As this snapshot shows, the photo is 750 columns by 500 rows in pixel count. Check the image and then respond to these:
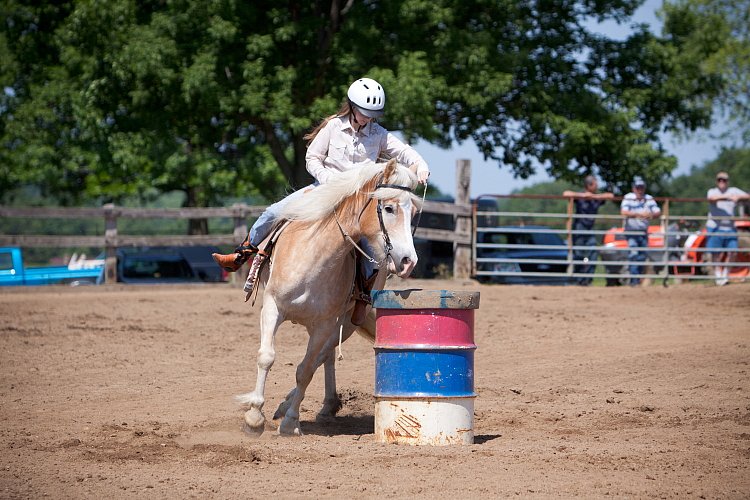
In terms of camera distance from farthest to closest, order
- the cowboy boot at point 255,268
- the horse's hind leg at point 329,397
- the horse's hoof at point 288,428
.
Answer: the horse's hind leg at point 329,397
the cowboy boot at point 255,268
the horse's hoof at point 288,428

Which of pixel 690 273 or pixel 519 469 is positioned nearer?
pixel 519 469

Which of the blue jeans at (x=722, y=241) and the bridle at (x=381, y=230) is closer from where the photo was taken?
the bridle at (x=381, y=230)

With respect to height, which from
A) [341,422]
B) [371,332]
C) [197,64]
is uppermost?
[197,64]

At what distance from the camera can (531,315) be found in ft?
44.2

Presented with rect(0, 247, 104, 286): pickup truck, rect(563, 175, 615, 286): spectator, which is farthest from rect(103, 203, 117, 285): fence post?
rect(563, 175, 615, 286): spectator

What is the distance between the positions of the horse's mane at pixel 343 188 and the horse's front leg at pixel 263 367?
0.67 m

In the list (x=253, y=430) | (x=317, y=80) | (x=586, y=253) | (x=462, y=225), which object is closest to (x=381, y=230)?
(x=253, y=430)

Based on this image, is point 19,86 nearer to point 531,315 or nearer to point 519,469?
point 531,315

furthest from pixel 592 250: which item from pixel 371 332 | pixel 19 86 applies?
pixel 19 86

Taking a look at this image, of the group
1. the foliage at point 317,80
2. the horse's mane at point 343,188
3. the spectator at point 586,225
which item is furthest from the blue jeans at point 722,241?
the horse's mane at point 343,188

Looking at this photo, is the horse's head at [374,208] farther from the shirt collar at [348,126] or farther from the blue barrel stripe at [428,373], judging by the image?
the shirt collar at [348,126]

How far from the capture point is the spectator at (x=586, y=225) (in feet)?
61.0

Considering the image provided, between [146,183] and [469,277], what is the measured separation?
12.6 metres

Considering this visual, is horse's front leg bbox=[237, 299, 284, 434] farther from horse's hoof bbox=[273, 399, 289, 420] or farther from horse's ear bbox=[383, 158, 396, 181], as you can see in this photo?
horse's ear bbox=[383, 158, 396, 181]
